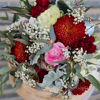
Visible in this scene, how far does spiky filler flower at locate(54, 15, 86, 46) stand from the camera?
0.39 meters

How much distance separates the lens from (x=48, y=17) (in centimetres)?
41

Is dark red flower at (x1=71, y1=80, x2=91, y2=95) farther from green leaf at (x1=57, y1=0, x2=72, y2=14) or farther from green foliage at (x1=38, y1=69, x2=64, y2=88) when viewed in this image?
green leaf at (x1=57, y1=0, x2=72, y2=14)

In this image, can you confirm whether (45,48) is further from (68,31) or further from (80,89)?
(80,89)

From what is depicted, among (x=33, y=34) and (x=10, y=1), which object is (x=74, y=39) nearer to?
(x=33, y=34)

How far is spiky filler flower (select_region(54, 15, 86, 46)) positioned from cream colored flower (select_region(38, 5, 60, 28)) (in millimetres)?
24

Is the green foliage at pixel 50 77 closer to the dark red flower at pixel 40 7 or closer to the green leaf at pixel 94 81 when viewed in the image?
the green leaf at pixel 94 81

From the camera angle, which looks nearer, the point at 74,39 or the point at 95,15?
the point at 74,39

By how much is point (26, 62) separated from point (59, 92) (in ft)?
0.53

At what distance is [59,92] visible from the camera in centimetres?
44

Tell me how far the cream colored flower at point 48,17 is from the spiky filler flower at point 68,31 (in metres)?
0.02

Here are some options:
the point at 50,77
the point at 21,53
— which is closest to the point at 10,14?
the point at 21,53

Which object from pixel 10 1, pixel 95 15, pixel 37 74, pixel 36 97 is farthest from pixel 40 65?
pixel 95 15

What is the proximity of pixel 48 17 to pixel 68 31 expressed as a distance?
8cm

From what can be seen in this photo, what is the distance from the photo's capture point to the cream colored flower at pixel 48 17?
41 centimetres
